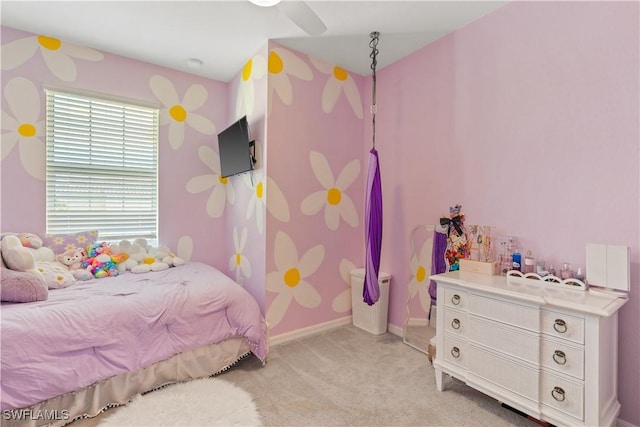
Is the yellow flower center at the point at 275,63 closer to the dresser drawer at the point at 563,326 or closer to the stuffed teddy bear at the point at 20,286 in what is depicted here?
the stuffed teddy bear at the point at 20,286

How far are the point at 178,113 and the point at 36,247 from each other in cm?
174

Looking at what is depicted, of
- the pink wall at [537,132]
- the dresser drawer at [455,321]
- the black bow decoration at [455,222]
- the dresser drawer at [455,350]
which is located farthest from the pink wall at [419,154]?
the dresser drawer at [455,350]

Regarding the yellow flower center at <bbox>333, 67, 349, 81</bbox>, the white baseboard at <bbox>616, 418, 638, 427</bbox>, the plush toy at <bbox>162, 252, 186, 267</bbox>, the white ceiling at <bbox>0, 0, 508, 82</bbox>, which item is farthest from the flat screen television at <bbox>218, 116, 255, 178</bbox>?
the white baseboard at <bbox>616, 418, 638, 427</bbox>

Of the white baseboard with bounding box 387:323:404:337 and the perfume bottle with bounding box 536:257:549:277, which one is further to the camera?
the white baseboard with bounding box 387:323:404:337

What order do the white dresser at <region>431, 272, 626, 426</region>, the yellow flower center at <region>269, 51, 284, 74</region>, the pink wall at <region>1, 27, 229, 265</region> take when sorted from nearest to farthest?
the white dresser at <region>431, 272, 626, 426</region> < the pink wall at <region>1, 27, 229, 265</region> < the yellow flower center at <region>269, 51, 284, 74</region>

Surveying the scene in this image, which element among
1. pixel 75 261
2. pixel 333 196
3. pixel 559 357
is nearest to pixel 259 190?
pixel 333 196

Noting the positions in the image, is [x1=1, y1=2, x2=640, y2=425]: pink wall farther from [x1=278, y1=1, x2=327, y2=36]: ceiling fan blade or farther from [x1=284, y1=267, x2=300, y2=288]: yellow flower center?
[x1=278, y1=1, x2=327, y2=36]: ceiling fan blade

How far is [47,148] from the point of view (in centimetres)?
263

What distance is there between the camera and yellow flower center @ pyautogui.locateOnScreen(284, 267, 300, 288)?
273 cm

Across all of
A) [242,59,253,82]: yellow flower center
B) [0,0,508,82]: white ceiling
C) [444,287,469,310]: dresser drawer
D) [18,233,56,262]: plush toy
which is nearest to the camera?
[444,287,469,310]: dresser drawer

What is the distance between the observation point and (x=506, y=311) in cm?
163

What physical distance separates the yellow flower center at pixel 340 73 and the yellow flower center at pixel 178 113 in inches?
65.1

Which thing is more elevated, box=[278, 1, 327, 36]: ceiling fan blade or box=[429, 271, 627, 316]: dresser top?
box=[278, 1, 327, 36]: ceiling fan blade

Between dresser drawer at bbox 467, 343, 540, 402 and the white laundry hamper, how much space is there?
109 cm
